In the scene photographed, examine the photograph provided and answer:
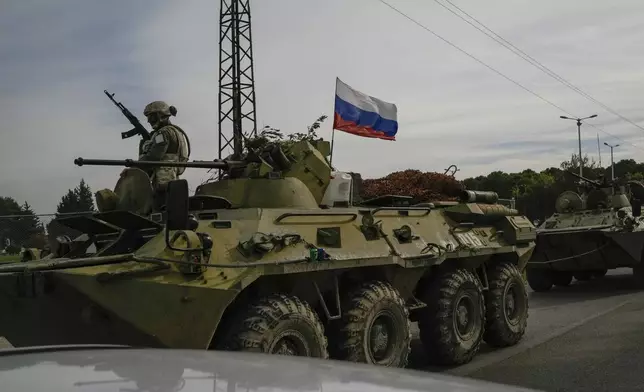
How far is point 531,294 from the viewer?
15.1 meters

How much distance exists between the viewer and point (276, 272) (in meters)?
5.54

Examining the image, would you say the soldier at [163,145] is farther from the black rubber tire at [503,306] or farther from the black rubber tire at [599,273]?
the black rubber tire at [599,273]

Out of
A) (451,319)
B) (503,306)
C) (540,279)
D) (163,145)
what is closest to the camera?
(163,145)

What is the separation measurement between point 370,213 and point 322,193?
958 millimetres

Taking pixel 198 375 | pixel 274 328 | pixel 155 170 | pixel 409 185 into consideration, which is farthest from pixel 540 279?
pixel 198 375

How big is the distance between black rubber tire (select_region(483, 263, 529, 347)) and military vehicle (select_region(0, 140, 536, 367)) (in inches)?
→ 0.7

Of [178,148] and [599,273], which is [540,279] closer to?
[599,273]

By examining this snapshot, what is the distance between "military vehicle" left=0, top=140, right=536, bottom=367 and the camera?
4.98 m

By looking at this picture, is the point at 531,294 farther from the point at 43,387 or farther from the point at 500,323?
the point at 43,387

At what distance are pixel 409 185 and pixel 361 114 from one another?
6.25 metres

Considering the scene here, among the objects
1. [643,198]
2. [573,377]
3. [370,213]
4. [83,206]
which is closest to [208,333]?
[370,213]

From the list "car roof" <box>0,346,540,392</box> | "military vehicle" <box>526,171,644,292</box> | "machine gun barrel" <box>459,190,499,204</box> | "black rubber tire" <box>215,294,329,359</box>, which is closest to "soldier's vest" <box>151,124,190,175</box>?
"black rubber tire" <box>215,294,329,359</box>

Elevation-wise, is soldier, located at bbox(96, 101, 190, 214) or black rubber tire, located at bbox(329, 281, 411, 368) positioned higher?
soldier, located at bbox(96, 101, 190, 214)

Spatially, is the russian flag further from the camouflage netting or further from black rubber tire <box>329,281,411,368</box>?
black rubber tire <box>329,281,411,368</box>
